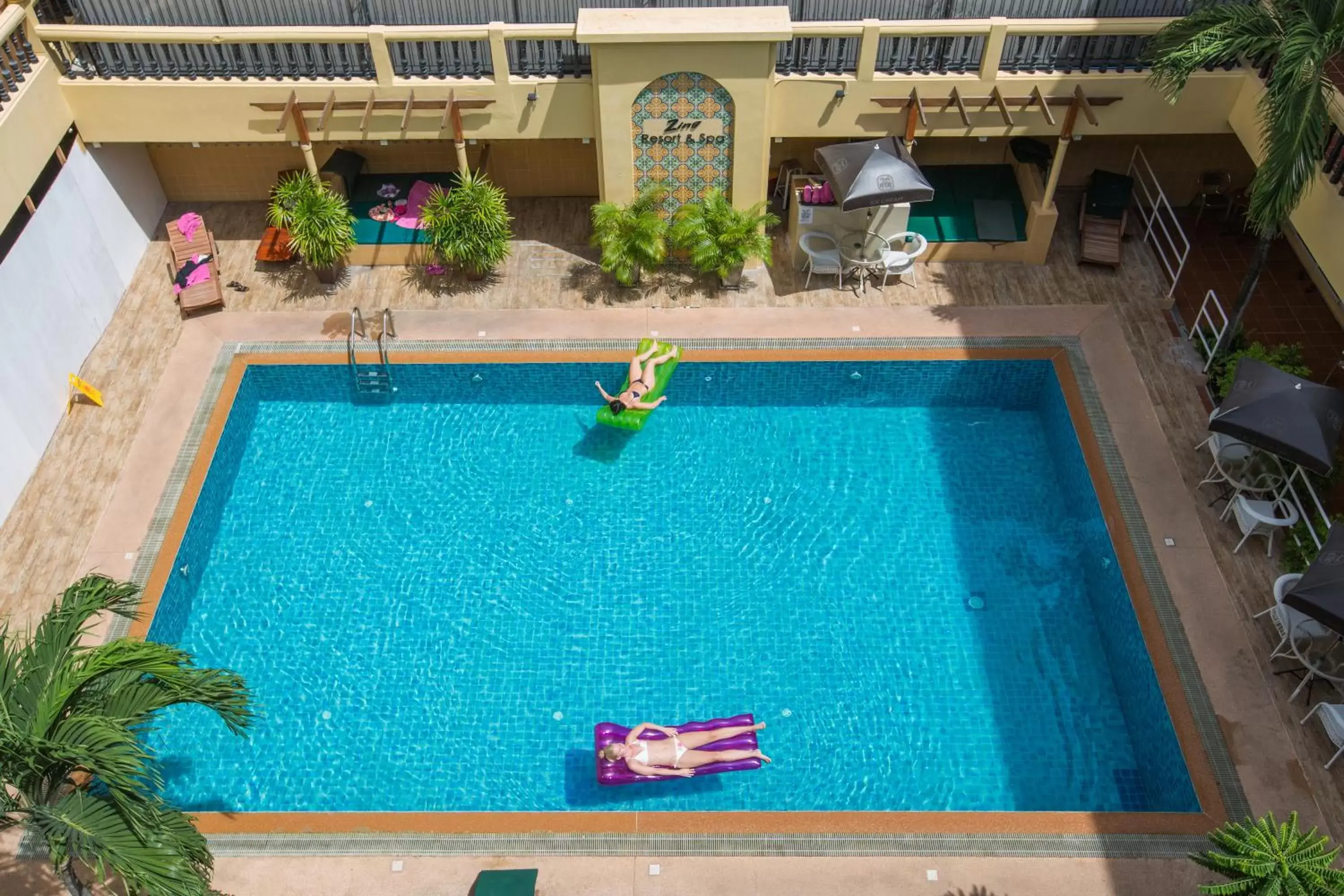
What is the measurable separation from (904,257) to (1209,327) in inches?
190

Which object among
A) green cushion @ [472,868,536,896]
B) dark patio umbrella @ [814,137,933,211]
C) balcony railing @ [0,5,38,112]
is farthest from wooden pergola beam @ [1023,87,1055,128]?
balcony railing @ [0,5,38,112]

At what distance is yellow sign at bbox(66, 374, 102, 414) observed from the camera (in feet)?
50.6

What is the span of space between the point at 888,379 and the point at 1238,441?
490cm

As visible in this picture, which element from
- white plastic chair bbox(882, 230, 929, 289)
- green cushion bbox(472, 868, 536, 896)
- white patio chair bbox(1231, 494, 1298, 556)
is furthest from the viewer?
white plastic chair bbox(882, 230, 929, 289)

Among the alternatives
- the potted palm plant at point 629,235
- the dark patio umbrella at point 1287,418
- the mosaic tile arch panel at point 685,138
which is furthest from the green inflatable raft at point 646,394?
the dark patio umbrella at point 1287,418

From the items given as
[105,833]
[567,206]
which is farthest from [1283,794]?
[567,206]

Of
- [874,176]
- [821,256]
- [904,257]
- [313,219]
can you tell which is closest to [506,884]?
[313,219]

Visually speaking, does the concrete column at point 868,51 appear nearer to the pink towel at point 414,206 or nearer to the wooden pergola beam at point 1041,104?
the wooden pergola beam at point 1041,104

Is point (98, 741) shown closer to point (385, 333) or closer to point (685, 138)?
point (385, 333)

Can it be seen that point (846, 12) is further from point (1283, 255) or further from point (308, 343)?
point (308, 343)

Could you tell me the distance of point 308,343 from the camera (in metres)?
16.5

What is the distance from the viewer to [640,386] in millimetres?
15617

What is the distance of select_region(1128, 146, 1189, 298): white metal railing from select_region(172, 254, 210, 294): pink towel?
50.9ft

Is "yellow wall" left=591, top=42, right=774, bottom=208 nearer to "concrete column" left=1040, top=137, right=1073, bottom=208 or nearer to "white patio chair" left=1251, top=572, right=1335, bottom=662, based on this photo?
"concrete column" left=1040, top=137, right=1073, bottom=208
